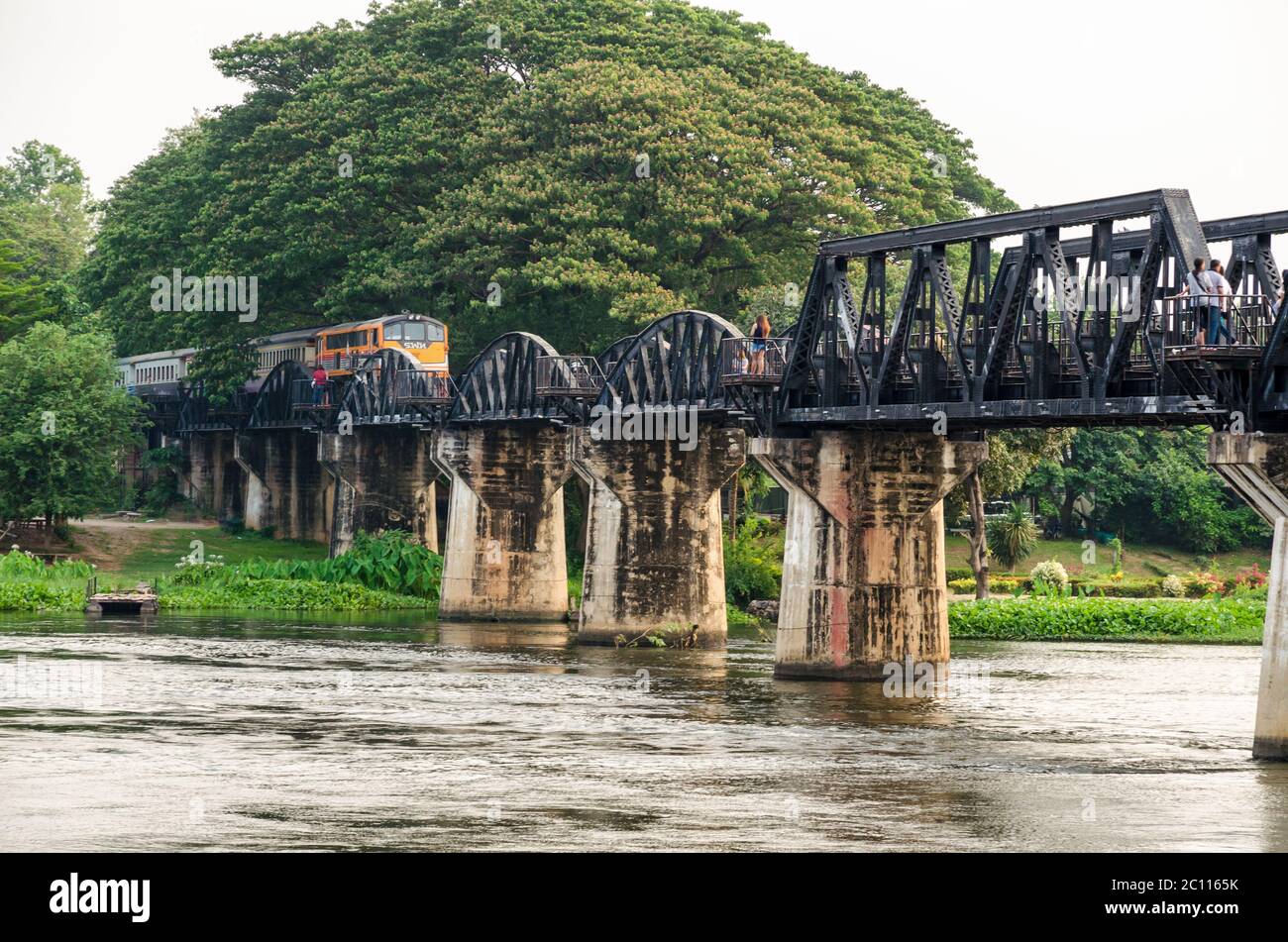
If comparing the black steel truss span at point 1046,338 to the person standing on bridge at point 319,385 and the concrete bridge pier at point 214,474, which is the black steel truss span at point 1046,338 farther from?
the concrete bridge pier at point 214,474

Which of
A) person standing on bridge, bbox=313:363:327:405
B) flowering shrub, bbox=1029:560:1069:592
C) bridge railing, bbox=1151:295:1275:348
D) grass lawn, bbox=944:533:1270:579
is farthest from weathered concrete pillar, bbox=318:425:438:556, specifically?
bridge railing, bbox=1151:295:1275:348

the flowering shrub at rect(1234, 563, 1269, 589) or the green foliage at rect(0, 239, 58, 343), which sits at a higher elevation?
the green foliage at rect(0, 239, 58, 343)

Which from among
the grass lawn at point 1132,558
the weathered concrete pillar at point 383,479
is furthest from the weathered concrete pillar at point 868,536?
the grass lawn at point 1132,558

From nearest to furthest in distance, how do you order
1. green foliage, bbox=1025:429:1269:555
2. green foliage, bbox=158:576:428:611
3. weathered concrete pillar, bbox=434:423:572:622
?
weathered concrete pillar, bbox=434:423:572:622
green foliage, bbox=158:576:428:611
green foliage, bbox=1025:429:1269:555

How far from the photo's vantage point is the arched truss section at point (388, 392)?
78.4 meters

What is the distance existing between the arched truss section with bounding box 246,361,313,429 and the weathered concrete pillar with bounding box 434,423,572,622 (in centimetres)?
2068

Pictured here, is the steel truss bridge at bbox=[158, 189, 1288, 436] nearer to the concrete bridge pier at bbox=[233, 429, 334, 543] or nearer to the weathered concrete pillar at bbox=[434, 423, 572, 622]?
the weathered concrete pillar at bbox=[434, 423, 572, 622]

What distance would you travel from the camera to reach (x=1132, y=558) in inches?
4048

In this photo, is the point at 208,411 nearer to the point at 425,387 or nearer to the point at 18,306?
the point at 18,306

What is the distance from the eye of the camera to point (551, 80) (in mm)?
86375

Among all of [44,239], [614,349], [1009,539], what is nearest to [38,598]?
[614,349]

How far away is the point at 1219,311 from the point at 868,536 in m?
16.2

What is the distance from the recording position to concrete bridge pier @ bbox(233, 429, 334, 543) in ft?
347

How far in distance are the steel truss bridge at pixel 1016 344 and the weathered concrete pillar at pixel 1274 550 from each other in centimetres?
57
